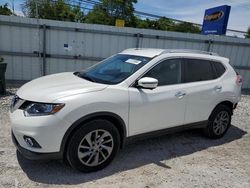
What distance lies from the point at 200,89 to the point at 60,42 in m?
5.89

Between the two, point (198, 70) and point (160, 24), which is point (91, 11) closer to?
point (160, 24)

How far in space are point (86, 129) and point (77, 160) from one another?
1.41ft

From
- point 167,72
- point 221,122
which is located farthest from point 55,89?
point 221,122

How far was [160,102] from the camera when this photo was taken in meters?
3.60

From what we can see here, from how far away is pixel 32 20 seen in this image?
8.02m

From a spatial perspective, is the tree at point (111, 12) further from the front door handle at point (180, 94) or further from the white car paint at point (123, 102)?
the front door handle at point (180, 94)

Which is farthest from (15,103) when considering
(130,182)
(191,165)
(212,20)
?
(212,20)

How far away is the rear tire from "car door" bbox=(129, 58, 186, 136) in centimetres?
87

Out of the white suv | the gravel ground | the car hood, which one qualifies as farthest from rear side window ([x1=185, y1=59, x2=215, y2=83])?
the car hood

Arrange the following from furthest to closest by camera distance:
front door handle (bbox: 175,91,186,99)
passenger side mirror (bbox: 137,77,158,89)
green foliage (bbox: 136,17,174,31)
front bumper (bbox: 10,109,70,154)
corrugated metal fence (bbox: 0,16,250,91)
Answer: green foliage (bbox: 136,17,174,31)
corrugated metal fence (bbox: 0,16,250,91)
front door handle (bbox: 175,91,186,99)
passenger side mirror (bbox: 137,77,158,89)
front bumper (bbox: 10,109,70,154)

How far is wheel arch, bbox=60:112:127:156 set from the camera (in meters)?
2.92

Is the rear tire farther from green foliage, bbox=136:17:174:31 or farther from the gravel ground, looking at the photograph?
green foliage, bbox=136:17:174:31

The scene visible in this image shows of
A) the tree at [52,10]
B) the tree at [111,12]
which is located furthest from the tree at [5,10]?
the tree at [111,12]

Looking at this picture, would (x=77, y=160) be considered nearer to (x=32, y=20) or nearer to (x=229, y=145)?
(x=229, y=145)
